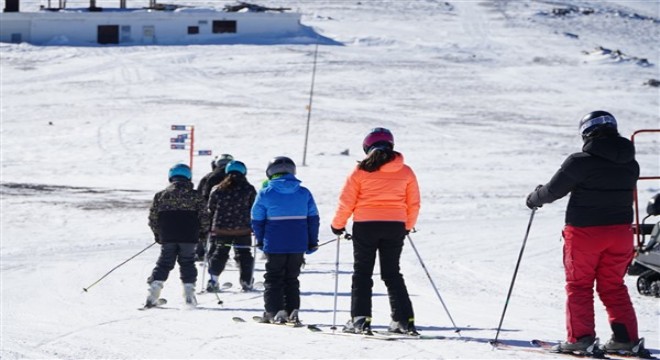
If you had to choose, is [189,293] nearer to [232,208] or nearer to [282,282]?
[232,208]

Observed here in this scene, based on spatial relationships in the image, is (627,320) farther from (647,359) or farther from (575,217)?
(575,217)

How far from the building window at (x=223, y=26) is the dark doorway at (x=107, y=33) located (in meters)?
5.66

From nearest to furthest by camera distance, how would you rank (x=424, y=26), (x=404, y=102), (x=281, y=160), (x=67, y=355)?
(x=67, y=355), (x=281, y=160), (x=404, y=102), (x=424, y=26)

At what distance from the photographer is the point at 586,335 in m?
7.28

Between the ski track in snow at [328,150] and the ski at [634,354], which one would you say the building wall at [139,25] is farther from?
the ski at [634,354]

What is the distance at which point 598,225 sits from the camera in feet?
23.7

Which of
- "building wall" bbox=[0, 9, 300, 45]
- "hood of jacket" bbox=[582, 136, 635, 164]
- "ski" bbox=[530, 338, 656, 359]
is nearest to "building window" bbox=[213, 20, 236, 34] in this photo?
Answer: "building wall" bbox=[0, 9, 300, 45]

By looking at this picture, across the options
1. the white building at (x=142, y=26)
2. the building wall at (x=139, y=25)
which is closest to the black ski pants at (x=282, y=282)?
the white building at (x=142, y=26)

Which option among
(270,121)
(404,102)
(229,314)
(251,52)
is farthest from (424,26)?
(229,314)

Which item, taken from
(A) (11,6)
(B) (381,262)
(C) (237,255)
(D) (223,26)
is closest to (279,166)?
(B) (381,262)

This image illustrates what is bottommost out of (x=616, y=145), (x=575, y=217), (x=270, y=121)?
(x=270, y=121)

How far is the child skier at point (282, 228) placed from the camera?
914cm

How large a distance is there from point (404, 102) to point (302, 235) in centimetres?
3373

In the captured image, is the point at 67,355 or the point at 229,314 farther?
the point at 229,314
